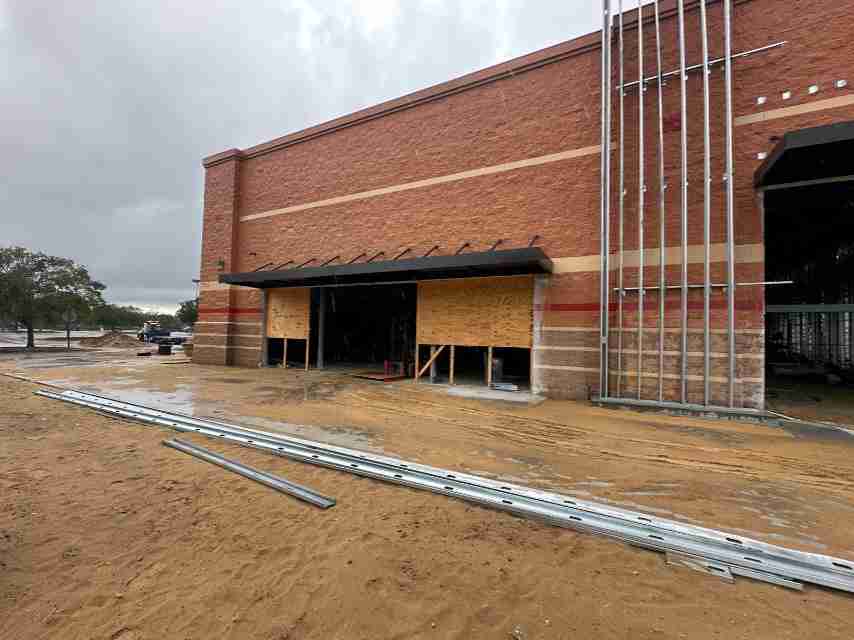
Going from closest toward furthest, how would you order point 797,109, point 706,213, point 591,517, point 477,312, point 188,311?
point 591,517 → point 797,109 → point 706,213 → point 477,312 → point 188,311

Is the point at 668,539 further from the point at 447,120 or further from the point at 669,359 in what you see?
the point at 447,120

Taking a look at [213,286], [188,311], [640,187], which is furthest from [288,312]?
[188,311]

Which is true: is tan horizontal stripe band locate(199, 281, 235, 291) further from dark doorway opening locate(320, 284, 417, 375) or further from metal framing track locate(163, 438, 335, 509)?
metal framing track locate(163, 438, 335, 509)

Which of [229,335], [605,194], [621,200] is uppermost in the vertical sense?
[605,194]

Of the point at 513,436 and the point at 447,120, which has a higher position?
the point at 447,120

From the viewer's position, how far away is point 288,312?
19.2 m

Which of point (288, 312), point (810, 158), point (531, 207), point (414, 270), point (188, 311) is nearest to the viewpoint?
point (810, 158)

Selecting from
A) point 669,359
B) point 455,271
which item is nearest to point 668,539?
point 669,359

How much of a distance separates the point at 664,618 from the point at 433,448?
4228 millimetres

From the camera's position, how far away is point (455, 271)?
13.7m

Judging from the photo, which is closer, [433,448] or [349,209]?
[433,448]

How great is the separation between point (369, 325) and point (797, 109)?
21684 mm

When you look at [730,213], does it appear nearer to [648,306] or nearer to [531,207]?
[648,306]

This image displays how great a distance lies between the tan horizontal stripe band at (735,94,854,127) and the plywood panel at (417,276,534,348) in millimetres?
7002
